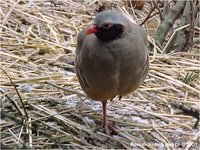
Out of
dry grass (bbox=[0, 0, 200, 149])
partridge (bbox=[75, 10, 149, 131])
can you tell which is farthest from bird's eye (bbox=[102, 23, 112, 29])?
dry grass (bbox=[0, 0, 200, 149])

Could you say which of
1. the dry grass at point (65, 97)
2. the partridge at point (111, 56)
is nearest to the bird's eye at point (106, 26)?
the partridge at point (111, 56)

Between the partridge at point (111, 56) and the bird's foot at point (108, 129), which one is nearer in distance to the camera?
the partridge at point (111, 56)

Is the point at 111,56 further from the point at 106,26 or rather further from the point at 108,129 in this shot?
the point at 108,129

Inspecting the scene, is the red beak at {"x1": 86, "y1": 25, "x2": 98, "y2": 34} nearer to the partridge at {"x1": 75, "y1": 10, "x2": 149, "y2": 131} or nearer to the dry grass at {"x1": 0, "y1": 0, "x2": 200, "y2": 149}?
the partridge at {"x1": 75, "y1": 10, "x2": 149, "y2": 131}

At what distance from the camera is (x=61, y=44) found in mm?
4578

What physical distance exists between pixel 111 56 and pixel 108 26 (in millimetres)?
156

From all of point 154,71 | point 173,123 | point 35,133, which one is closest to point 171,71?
point 154,71

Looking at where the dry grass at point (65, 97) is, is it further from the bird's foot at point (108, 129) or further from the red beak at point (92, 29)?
the red beak at point (92, 29)

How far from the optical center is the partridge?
3062 millimetres

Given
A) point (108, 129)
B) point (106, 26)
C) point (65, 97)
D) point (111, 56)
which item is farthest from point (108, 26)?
point (65, 97)

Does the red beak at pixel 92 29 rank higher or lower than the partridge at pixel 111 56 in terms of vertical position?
higher

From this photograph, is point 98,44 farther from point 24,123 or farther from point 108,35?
Answer: point 24,123

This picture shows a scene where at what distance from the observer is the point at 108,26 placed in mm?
3039

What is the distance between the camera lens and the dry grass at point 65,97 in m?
3.19
